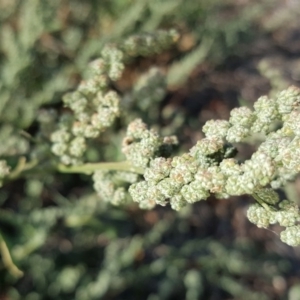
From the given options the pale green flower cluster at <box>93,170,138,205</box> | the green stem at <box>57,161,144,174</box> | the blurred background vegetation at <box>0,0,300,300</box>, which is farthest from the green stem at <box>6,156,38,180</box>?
the blurred background vegetation at <box>0,0,300,300</box>

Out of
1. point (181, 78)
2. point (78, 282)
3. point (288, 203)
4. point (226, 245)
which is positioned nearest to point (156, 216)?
point (226, 245)

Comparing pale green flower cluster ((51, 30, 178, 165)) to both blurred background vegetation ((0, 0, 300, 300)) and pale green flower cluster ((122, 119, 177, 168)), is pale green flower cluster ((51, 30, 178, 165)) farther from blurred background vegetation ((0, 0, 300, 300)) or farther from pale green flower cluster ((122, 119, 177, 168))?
blurred background vegetation ((0, 0, 300, 300))

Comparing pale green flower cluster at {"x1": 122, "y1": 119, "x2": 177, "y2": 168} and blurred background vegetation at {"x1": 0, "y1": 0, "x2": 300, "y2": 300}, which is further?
blurred background vegetation at {"x1": 0, "y1": 0, "x2": 300, "y2": 300}

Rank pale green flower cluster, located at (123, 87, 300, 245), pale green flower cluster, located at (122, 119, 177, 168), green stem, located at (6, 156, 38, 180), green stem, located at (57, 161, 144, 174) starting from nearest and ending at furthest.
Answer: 1. pale green flower cluster, located at (123, 87, 300, 245)
2. pale green flower cluster, located at (122, 119, 177, 168)
3. green stem, located at (57, 161, 144, 174)
4. green stem, located at (6, 156, 38, 180)

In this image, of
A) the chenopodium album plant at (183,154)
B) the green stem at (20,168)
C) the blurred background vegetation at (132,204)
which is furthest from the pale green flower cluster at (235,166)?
the blurred background vegetation at (132,204)

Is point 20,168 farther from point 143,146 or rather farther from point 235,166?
point 235,166

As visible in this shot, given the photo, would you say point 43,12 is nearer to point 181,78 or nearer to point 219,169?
point 181,78

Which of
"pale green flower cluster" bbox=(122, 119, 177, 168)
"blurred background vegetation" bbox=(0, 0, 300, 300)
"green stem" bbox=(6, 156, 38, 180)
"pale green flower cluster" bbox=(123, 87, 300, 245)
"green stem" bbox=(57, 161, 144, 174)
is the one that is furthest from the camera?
"blurred background vegetation" bbox=(0, 0, 300, 300)
